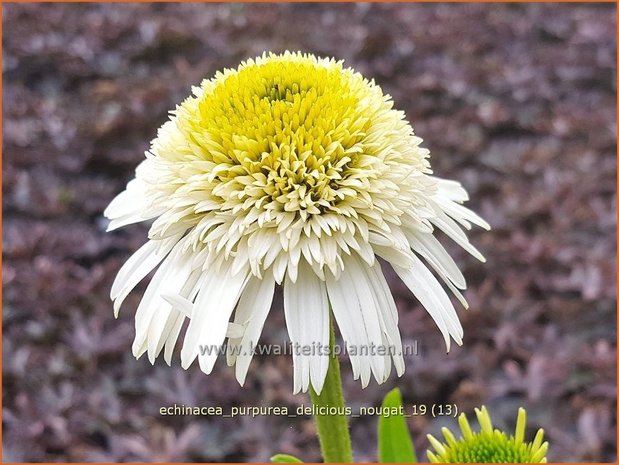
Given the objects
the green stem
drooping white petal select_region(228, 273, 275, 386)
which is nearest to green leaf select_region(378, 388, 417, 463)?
the green stem

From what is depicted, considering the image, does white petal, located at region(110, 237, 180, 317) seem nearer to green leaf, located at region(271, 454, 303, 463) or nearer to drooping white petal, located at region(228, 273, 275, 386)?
drooping white petal, located at region(228, 273, 275, 386)

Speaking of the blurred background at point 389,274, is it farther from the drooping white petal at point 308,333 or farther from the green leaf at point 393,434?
the drooping white petal at point 308,333

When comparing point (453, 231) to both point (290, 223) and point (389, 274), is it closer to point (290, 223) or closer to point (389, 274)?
point (290, 223)

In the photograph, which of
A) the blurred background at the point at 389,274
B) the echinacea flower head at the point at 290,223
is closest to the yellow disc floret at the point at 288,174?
the echinacea flower head at the point at 290,223

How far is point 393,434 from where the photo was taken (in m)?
0.63

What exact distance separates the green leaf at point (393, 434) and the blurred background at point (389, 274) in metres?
0.40

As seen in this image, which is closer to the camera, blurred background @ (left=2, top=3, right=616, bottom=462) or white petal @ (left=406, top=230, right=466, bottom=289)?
white petal @ (left=406, top=230, right=466, bottom=289)

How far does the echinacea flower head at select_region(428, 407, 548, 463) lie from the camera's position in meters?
0.58

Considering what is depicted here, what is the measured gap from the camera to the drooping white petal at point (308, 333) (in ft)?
1.61

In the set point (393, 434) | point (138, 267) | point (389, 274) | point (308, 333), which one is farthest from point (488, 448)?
point (389, 274)

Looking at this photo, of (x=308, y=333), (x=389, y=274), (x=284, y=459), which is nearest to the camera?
(x=308, y=333)

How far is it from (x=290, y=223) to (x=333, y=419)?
0.17m

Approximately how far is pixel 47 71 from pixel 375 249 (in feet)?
5.14

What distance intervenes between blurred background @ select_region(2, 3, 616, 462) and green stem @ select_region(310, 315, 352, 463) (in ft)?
1.47
